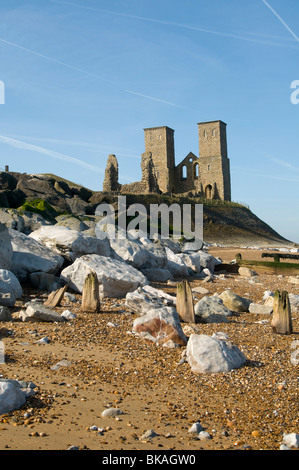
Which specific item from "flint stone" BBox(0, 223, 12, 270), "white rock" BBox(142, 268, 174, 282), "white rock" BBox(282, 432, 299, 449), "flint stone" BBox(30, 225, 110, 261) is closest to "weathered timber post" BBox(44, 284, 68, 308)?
"flint stone" BBox(0, 223, 12, 270)

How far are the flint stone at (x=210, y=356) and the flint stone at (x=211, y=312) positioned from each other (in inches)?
89.8

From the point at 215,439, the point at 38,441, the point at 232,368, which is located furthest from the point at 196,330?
the point at 38,441

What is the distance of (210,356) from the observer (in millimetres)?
5102

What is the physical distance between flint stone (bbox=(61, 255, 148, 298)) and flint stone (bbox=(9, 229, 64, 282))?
1.85ft

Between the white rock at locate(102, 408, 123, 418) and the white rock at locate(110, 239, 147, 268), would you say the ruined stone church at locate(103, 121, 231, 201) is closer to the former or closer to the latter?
the white rock at locate(110, 239, 147, 268)

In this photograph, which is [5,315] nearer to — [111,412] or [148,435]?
[111,412]

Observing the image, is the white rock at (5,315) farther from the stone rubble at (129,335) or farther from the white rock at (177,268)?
the white rock at (177,268)

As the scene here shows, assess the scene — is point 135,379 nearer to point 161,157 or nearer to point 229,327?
point 229,327

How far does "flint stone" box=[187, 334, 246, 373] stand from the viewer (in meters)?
5.04

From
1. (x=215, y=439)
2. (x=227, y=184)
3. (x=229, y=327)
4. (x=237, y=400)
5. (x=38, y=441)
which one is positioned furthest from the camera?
(x=227, y=184)

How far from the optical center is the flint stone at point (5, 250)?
8828mm

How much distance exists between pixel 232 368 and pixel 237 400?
0.71 metres

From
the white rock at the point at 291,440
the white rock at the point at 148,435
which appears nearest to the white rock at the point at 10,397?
the white rock at the point at 148,435
